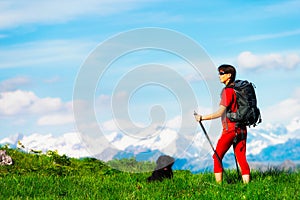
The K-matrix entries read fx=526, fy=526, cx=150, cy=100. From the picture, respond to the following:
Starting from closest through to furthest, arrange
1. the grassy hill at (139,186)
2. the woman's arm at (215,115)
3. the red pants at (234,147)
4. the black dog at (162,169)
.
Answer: the grassy hill at (139,186)
the woman's arm at (215,115)
the red pants at (234,147)
the black dog at (162,169)

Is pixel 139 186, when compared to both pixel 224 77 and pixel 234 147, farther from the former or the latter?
pixel 224 77

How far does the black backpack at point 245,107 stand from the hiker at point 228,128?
0.09m

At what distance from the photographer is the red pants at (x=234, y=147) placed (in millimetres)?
10617

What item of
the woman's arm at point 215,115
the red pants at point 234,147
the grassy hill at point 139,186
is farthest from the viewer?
the red pants at point 234,147

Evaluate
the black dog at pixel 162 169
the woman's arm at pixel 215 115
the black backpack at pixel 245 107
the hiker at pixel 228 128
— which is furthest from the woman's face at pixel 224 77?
the black dog at pixel 162 169

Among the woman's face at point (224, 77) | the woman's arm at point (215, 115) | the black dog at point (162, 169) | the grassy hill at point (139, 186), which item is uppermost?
the woman's face at point (224, 77)

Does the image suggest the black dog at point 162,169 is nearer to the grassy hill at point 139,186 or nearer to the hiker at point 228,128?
the grassy hill at point 139,186

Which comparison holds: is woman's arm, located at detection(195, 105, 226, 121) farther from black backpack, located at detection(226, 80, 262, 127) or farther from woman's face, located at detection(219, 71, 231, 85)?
woman's face, located at detection(219, 71, 231, 85)

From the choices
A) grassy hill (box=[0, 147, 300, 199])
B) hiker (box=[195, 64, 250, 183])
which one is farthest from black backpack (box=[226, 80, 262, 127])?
grassy hill (box=[0, 147, 300, 199])

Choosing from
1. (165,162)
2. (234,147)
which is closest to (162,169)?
(165,162)

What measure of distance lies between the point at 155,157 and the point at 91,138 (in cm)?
157

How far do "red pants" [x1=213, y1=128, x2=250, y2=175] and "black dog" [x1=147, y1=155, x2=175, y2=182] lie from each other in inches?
55.3

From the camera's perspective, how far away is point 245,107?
1047cm

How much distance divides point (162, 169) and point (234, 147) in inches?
76.4
